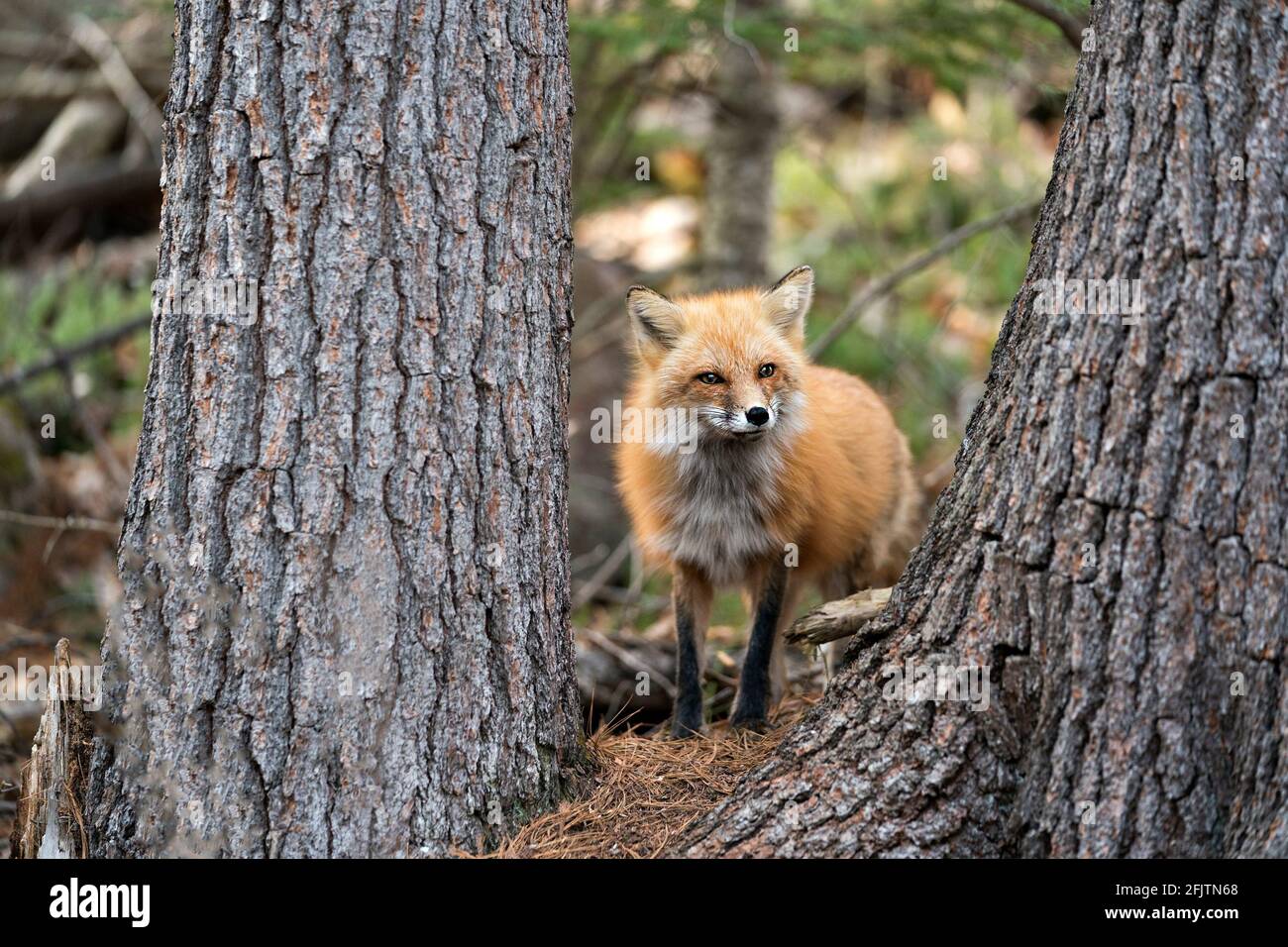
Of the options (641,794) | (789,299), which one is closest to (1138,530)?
(641,794)

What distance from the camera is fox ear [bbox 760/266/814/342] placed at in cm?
476

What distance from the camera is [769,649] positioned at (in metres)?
4.46

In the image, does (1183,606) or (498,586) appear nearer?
(1183,606)

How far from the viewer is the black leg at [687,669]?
14.3 ft

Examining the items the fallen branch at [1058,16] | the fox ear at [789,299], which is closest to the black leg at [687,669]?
the fox ear at [789,299]

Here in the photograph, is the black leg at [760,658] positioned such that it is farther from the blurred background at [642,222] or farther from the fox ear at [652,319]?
the fox ear at [652,319]

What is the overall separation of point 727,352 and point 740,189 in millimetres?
4616

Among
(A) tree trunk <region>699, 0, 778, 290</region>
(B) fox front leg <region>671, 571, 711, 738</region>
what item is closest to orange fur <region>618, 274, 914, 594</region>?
(B) fox front leg <region>671, 571, 711, 738</region>

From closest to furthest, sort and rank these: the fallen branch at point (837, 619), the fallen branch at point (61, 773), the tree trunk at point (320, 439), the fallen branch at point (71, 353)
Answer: the tree trunk at point (320, 439) < the fallen branch at point (61, 773) < the fallen branch at point (837, 619) < the fallen branch at point (71, 353)

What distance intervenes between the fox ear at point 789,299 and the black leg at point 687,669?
4.05ft

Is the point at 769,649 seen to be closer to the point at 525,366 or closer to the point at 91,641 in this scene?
the point at 525,366
